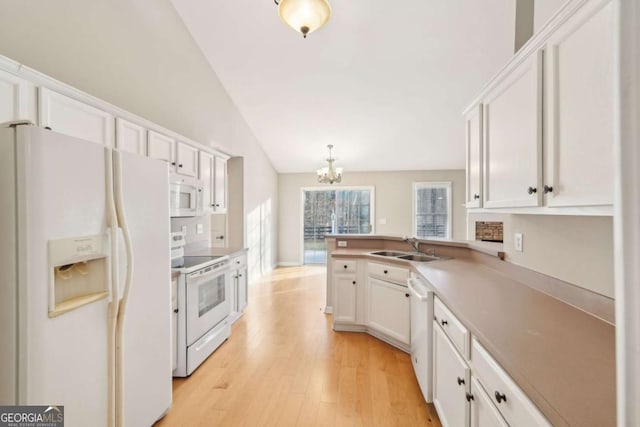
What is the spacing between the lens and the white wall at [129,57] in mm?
1826

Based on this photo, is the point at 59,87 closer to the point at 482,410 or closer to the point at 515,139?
the point at 515,139

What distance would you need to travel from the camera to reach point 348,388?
213cm

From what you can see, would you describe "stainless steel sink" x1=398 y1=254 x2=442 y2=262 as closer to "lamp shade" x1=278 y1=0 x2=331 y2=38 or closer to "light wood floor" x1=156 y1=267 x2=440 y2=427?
"light wood floor" x1=156 y1=267 x2=440 y2=427

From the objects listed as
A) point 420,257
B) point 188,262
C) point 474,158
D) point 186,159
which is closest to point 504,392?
point 474,158

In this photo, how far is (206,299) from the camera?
8.38 feet

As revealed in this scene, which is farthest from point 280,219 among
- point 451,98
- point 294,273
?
point 451,98

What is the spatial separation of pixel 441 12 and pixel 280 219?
5280 millimetres

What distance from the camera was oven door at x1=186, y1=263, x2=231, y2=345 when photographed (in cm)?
230

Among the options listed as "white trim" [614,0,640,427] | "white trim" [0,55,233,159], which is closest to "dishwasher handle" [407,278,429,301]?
"white trim" [614,0,640,427]

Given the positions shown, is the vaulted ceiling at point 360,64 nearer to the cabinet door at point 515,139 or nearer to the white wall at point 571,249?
the cabinet door at point 515,139

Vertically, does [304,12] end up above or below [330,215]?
above

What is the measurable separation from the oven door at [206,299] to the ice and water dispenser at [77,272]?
96 cm

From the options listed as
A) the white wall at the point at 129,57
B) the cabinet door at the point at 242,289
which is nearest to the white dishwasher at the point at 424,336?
the cabinet door at the point at 242,289

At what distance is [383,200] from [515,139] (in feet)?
17.8
